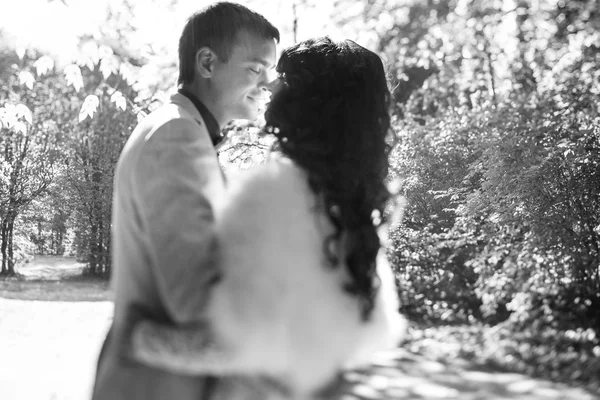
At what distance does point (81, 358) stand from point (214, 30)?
288 centimetres

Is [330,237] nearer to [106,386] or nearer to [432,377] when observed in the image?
[106,386]

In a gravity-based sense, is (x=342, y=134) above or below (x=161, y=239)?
above

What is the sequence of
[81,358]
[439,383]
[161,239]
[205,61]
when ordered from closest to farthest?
[161,239] → [205,61] → [439,383] → [81,358]

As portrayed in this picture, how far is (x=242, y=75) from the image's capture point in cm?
95

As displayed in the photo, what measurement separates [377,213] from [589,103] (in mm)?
2075

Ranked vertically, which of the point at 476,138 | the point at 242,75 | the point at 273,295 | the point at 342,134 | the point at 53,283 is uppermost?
the point at 476,138

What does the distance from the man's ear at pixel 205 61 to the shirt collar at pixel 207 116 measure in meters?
0.04

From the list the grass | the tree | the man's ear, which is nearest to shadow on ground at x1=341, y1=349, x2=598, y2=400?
the grass

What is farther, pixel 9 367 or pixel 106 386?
pixel 9 367

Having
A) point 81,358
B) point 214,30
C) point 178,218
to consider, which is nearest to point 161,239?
point 178,218

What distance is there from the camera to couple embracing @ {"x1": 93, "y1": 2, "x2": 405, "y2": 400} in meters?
0.69

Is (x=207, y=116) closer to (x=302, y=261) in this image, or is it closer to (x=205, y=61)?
(x=205, y=61)

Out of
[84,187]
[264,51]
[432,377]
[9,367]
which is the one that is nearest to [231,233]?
[264,51]

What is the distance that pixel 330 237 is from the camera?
0.74 meters
